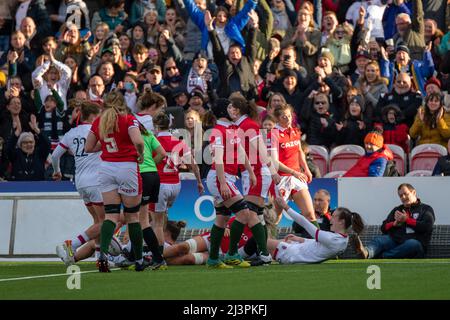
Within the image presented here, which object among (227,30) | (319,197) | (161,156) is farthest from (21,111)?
(161,156)

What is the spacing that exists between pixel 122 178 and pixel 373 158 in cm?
628

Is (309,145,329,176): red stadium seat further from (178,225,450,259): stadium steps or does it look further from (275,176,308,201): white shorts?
(275,176,308,201): white shorts

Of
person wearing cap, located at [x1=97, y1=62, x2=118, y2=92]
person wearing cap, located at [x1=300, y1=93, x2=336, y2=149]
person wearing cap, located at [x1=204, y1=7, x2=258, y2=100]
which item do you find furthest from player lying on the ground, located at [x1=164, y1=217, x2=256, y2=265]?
person wearing cap, located at [x1=97, y1=62, x2=118, y2=92]

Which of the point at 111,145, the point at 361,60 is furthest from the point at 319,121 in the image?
the point at 111,145

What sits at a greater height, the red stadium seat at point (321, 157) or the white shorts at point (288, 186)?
the red stadium seat at point (321, 157)

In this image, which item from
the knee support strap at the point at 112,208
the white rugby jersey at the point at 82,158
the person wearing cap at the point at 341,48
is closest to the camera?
the knee support strap at the point at 112,208

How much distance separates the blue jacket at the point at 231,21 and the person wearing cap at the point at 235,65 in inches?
9.9

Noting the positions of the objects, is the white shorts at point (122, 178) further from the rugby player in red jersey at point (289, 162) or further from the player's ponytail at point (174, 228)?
the rugby player in red jersey at point (289, 162)

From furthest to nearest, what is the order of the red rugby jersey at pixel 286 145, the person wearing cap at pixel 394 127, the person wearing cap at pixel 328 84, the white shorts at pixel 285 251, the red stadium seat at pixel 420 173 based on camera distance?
the person wearing cap at pixel 328 84, the person wearing cap at pixel 394 127, the red stadium seat at pixel 420 173, the red rugby jersey at pixel 286 145, the white shorts at pixel 285 251

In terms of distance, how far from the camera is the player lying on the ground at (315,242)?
1475cm

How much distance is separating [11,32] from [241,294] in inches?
675

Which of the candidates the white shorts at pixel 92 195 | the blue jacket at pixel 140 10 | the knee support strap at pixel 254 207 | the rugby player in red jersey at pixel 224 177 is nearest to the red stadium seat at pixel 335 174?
the knee support strap at pixel 254 207

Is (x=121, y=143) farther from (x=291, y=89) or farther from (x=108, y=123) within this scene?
(x=291, y=89)

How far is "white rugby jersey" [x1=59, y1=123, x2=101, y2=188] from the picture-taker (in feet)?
50.6
